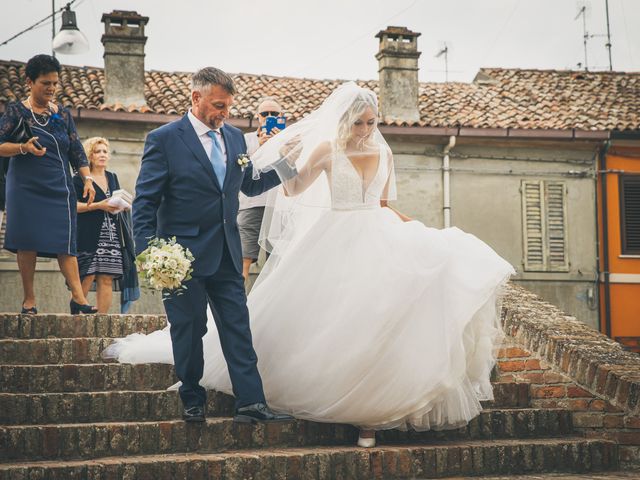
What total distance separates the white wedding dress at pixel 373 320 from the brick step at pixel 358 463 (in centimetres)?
22

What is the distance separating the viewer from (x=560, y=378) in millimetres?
7215

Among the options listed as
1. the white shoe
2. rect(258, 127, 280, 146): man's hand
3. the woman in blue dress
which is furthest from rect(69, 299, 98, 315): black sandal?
the white shoe

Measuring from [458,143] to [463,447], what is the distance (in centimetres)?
1633

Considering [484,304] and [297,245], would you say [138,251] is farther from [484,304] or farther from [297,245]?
[484,304]

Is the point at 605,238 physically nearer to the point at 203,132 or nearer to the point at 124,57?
the point at 124,57

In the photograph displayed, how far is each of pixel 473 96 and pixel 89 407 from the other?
19250 mm

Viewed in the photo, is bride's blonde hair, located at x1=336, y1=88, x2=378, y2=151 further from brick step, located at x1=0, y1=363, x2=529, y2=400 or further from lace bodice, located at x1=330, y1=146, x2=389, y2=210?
brick step, located at x1=0, y1=363, x2=529, y2=400

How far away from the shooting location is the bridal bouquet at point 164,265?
5395mm

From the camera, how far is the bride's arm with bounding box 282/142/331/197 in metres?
6.35

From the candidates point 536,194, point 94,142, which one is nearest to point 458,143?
point 536,194

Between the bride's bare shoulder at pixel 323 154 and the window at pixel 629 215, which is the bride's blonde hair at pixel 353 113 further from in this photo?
the window at pixel 629 215

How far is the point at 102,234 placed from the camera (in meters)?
9.41

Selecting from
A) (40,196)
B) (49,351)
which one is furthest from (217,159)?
(40,196)

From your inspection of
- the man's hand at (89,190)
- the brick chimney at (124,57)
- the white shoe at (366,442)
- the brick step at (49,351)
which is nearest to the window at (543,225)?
the brick chimney at (124,57)
